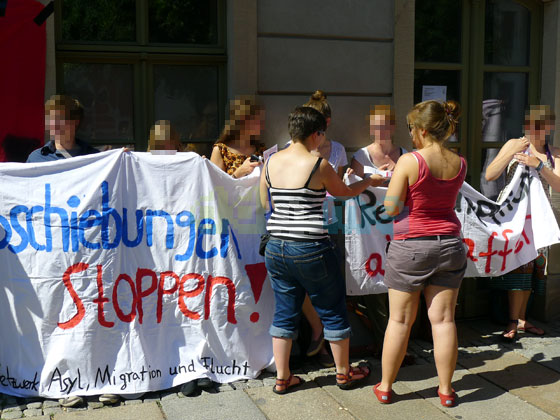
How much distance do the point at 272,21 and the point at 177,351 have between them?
2.85 metres

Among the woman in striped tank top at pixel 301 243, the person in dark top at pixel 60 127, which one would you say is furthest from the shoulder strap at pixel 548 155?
the person in dark top at pixel 60 127

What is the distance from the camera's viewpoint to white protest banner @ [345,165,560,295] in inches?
204

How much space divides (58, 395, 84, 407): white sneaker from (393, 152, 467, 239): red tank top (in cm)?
232

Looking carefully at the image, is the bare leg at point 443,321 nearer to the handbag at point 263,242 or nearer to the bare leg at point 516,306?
the handbag at point 263,242

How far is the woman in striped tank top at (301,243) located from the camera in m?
4.34

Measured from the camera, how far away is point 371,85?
239 inches

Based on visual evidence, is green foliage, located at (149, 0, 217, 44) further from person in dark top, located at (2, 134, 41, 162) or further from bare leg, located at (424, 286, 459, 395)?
bare leg, located at (424, 286, 459, 395)

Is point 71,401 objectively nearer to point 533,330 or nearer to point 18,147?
point 18,147

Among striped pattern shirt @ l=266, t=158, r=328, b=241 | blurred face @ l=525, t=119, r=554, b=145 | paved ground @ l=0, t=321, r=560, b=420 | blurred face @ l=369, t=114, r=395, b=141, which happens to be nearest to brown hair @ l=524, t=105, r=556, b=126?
blurred face @ l=525, t=119, r=554, b=145

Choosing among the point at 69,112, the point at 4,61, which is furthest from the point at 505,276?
the point at 4,61

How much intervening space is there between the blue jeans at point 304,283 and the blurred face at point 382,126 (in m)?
1.29

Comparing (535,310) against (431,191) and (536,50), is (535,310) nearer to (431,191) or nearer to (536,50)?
(536,50)

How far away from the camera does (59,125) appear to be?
4.68 meters

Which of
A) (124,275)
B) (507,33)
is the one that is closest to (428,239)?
(124,275)
